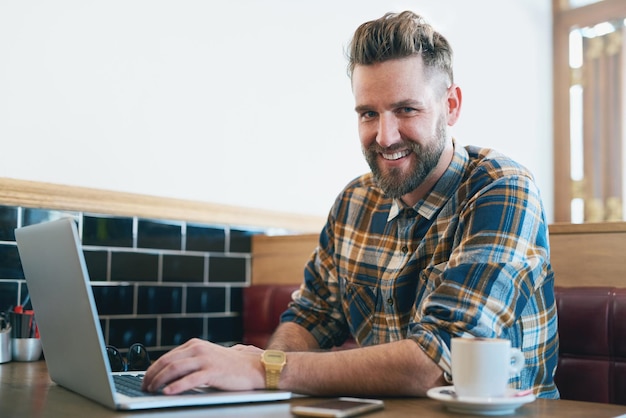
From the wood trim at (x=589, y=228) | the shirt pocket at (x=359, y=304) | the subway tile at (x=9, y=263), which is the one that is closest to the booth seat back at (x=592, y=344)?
the wood trim at (x=589, y=228)

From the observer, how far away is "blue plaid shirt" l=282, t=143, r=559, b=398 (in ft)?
4.08

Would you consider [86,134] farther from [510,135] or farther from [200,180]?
[510,135]

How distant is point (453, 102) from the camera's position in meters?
1.69

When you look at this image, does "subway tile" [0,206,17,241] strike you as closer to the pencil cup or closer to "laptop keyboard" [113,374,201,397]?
the pencil cup

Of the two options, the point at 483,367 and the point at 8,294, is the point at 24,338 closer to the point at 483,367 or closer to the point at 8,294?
the point at 8,294

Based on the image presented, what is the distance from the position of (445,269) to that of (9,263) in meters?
1.14

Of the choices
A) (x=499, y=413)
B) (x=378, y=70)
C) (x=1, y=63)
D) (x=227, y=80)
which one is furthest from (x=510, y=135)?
(x=499, y=413)

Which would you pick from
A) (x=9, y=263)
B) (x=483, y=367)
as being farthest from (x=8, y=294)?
(x=483, y=367)

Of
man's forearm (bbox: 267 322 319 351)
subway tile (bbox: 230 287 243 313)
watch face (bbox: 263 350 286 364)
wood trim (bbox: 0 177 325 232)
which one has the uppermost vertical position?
wood trim (bbox: 0 177 325 232)

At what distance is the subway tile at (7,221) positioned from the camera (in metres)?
1.84

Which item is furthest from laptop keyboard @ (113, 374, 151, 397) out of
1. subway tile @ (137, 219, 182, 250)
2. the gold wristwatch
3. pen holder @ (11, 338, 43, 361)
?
subway tile @ (137, 219, 182, 250)

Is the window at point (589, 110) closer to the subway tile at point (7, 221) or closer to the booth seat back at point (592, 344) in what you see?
the booth seat back at point (592, 344)

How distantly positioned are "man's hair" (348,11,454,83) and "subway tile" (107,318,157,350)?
1015 millimetres

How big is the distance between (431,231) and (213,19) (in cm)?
122
